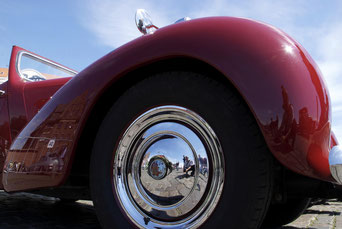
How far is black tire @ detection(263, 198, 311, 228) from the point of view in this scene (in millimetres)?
2219

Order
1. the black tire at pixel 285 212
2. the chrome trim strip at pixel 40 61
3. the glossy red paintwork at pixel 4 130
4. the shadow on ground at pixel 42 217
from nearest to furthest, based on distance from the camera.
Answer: the black tire at pixel 285 212 < the shadow on ground at pixel 42 217 < the glossy red paintwork at pixel 4 130 < the chrome trim strip at pixel 40 61

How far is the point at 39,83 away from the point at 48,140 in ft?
3.88

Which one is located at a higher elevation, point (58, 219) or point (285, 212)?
point (285, 212)

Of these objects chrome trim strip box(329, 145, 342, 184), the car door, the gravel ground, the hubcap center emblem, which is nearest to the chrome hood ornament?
the hubcap center emblem

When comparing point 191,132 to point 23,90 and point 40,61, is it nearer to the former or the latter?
point 23,90

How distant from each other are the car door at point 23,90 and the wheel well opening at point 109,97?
1070 mm

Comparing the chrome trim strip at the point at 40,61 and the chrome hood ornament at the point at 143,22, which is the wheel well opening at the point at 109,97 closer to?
the chrome hood ornament at the point at 143,22

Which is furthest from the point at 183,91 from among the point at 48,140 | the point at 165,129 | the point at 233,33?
the point at 48,140

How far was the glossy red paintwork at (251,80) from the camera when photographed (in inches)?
48.8

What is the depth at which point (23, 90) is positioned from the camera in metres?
2.77

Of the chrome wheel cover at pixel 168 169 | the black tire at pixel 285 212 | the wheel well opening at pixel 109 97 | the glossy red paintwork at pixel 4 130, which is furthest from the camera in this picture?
the glossy red paintwork at pixel 4 130

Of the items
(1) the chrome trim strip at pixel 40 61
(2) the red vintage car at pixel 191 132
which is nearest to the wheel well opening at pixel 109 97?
(2) the red vintage car at pixel 191 132

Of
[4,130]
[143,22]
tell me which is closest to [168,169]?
[143,22]

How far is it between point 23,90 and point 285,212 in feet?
7.86
